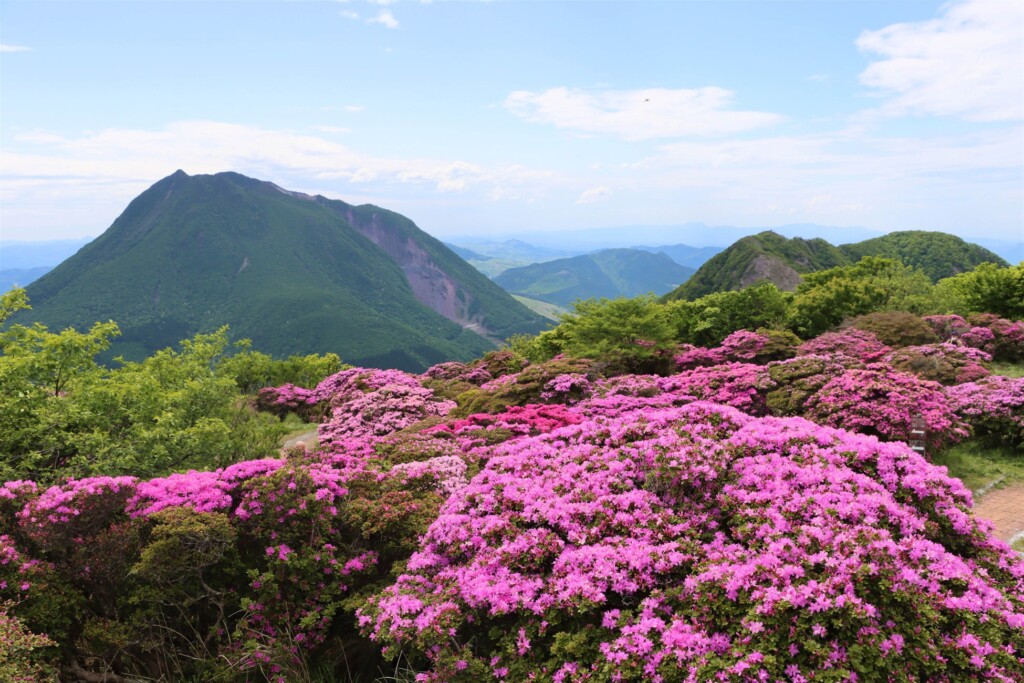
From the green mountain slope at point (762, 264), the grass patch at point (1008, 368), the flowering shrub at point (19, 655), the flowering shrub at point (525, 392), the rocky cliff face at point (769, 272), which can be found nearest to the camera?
the flowering shrub at point (19, 655)

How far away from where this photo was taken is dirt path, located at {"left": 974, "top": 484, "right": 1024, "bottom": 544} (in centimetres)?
806

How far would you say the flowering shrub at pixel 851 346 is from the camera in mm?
16312

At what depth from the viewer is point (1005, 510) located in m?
8.93

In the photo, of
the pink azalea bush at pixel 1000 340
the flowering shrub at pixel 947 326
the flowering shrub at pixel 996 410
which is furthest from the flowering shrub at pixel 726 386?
the flowering shrub at pixel 947 326

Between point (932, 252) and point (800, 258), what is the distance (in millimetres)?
27110

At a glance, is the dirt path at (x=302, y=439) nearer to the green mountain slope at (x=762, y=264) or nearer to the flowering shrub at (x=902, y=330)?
the flowering shrub at (x=902, y=330)

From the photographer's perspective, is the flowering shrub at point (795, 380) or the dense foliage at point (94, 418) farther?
the flowering shrub at point (795, 380)

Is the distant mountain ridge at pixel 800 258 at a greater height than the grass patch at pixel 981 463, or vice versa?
the distant mountain ridge at pixel 800 258

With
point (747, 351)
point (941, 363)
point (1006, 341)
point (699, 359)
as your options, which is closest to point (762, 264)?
point (1006, 341)

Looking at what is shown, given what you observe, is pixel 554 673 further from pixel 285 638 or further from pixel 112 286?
pixel 112 286

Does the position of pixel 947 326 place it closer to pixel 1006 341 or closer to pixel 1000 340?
pixel 1000 340

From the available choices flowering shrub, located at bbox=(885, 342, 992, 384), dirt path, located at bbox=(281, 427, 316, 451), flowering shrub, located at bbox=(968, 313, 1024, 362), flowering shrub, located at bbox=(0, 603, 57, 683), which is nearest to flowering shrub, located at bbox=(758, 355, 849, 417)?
flowering shrub, located at bbox=(885, 342, 992, 384)

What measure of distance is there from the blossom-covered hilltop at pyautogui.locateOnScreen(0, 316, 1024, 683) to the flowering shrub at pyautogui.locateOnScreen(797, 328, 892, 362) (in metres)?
11.6

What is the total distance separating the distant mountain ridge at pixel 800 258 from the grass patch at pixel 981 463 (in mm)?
91476
